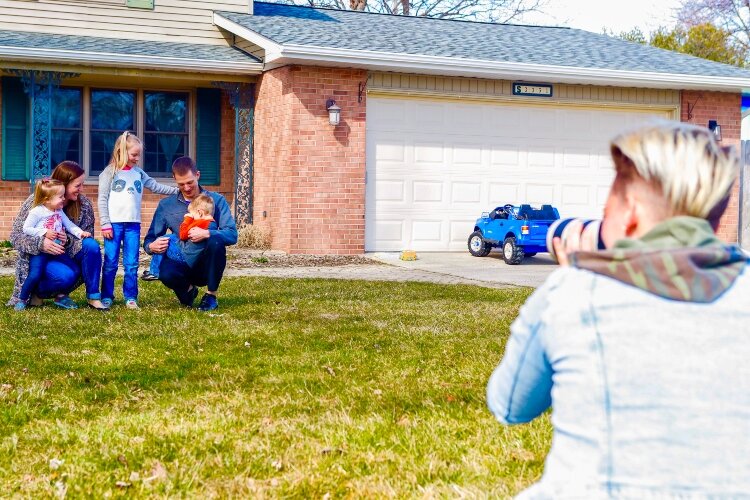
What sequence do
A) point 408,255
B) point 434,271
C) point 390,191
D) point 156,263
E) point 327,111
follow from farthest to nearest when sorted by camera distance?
point 390,191 < point 327,111 < point 408,255 < point 434,271 < point 156,263

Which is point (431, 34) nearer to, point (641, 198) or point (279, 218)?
point (279, 218)

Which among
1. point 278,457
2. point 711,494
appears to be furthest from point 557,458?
point 278,457

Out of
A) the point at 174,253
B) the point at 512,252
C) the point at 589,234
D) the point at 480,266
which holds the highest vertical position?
the point at 589,234

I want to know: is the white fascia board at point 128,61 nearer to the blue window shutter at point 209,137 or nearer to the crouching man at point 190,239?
the blue window shutter at point 209,137

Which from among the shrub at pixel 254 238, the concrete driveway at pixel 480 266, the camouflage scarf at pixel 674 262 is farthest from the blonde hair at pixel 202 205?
the shrub at pixel 254 238

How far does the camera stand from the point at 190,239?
811 cm

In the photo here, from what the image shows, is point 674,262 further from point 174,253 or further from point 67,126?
point 67,126

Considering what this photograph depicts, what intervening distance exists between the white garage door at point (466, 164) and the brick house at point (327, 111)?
0.02 m

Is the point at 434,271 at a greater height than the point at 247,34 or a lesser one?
lesser

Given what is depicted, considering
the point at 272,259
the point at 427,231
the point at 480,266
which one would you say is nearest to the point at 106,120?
the point at 272,259

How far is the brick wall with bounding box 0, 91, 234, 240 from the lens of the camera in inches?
601

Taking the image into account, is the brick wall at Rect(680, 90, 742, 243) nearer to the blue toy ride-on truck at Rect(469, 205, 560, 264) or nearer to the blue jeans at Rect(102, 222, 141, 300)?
the blue toy ride-on truck at Rect(469, 205, 560, 264)

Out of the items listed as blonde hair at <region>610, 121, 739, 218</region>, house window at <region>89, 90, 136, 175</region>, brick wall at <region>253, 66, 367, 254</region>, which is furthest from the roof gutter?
blonde hair at <region>610, 121, 739, 218</region>

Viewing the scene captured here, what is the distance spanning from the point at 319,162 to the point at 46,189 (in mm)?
6760
